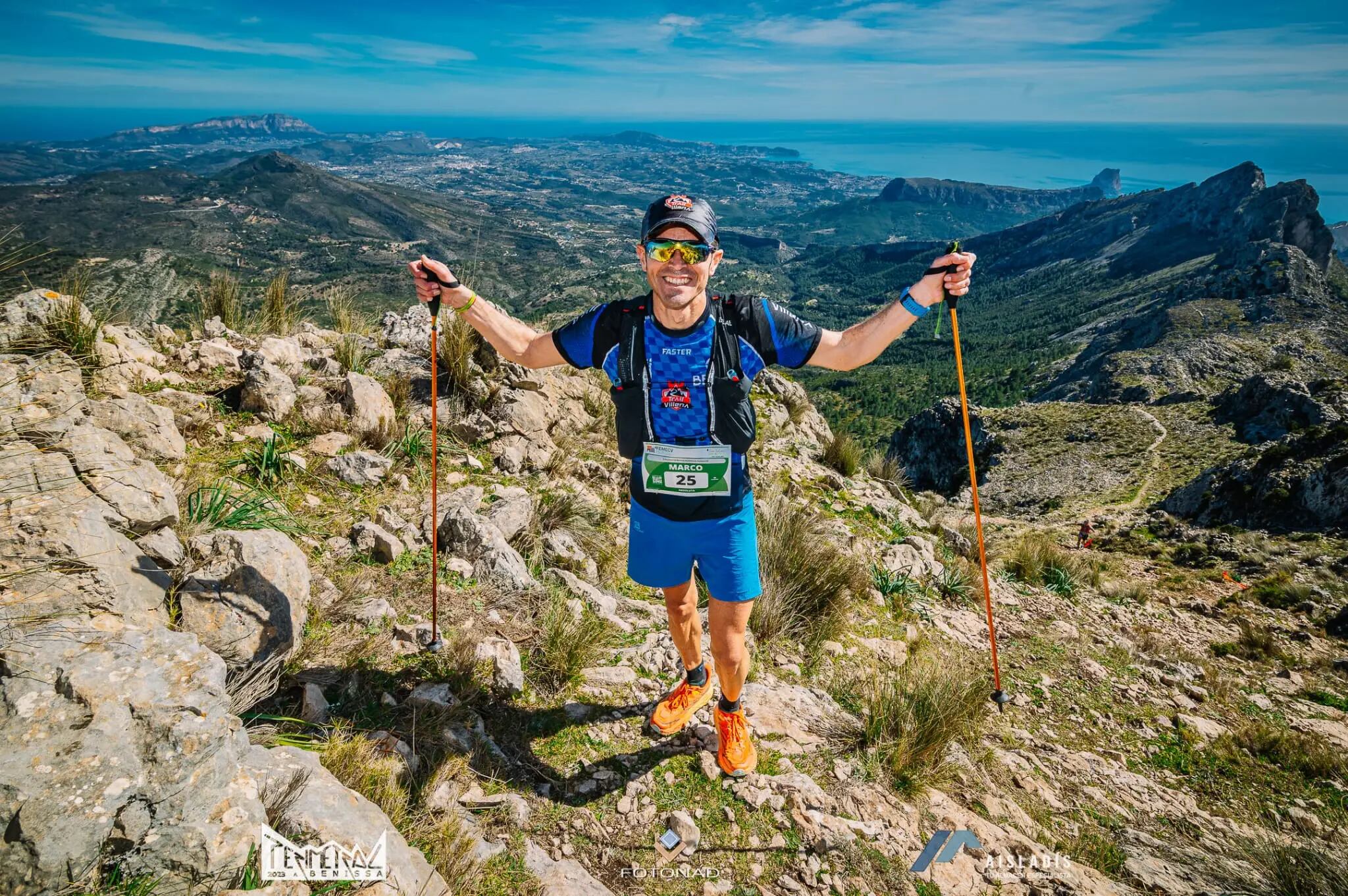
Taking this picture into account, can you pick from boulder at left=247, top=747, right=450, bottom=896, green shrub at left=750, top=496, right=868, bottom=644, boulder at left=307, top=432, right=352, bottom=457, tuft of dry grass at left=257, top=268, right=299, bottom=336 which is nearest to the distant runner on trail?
green shrub at left=750, top=496, right=868, bottom=644

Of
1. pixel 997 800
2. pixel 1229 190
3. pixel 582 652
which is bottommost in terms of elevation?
pixel 997 800

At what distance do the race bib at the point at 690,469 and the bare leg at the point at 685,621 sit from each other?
1.94 ft

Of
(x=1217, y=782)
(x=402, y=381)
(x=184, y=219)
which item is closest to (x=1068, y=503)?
(x=1217, y=782)

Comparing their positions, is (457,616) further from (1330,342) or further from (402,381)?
(1330,342)

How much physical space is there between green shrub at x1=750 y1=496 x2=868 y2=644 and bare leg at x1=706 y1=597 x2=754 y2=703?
47.5 inches

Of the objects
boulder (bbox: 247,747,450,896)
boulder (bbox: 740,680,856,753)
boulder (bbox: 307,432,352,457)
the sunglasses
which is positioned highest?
the sunglasses

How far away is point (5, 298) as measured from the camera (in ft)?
16.6

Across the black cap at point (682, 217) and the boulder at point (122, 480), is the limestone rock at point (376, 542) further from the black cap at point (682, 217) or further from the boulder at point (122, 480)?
the black cap at point (682, 217)

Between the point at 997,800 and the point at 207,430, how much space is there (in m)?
6.33

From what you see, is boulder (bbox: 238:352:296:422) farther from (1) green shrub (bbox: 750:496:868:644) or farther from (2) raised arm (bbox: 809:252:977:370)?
(2) raised arm (bbox: 809:252:977:370)

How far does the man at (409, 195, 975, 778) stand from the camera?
2.94 meters

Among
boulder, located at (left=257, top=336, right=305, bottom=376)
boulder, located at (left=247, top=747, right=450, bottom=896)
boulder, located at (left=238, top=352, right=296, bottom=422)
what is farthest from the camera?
boulder, located at (left=257, top=336, right=305, bottom=376)

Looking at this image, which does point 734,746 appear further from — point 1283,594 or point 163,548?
point 1283,594

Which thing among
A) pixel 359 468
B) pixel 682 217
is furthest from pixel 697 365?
pixel 359 468
